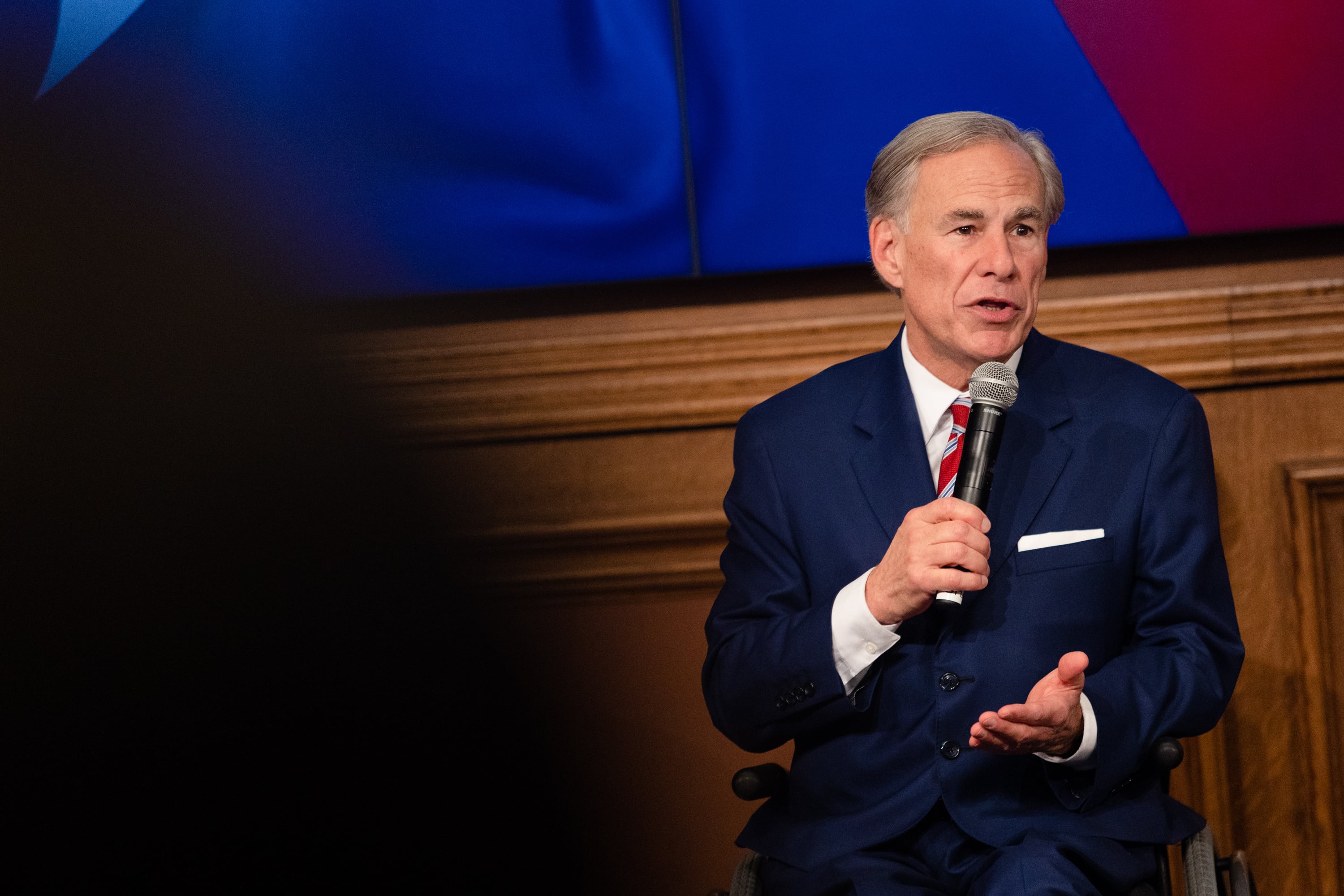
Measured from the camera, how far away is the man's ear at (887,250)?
6.19ft

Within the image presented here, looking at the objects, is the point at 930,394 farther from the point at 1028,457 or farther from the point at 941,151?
the point at 941,151

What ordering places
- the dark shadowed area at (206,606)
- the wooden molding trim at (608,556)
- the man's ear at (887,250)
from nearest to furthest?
the dark shadowed area at (206,606), the man's ear at (887,250), the wooden molding trim at (608,556)

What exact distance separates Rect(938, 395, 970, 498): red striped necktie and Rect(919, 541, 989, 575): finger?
13 centimetres

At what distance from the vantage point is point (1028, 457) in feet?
5.76

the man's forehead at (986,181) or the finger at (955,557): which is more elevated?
the man's forehead at (986,181)

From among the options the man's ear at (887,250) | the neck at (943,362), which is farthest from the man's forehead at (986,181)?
the neck at (943,362)

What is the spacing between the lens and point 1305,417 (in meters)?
2.39

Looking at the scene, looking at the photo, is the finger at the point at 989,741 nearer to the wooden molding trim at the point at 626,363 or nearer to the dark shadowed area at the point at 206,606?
the dark shadowed area at the point at 206,606

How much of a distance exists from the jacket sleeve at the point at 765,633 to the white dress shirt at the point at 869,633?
14 millimetres

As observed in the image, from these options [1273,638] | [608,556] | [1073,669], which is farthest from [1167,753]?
[608,556]

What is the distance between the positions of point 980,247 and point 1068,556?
0.46 m

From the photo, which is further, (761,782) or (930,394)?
(930,394)

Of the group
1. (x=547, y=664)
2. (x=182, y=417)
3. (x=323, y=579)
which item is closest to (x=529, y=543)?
(x=547, y=664)

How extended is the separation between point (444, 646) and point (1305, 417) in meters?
1.78
